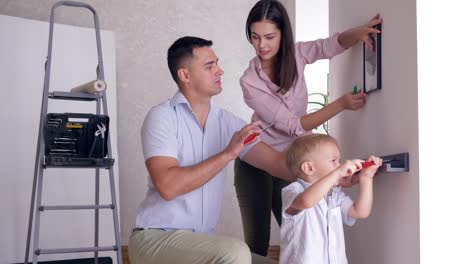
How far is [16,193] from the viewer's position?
4.04 metres

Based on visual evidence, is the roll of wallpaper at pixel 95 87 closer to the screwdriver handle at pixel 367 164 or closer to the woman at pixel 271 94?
the woman at pixel 271 94

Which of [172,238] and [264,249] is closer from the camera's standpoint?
[172,238]

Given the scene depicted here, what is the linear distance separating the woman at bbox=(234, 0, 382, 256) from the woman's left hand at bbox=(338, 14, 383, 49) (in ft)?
0.36

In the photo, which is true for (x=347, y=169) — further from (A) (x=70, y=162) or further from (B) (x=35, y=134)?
(B) (x=35, y=134)

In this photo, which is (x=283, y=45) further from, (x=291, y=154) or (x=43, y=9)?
(x=43, y=9)

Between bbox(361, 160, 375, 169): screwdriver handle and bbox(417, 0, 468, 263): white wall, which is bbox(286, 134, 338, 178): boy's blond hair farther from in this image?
bbox(417, 0, 468, 263): white wall

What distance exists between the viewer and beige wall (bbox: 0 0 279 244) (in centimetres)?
463

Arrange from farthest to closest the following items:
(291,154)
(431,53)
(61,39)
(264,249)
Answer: (61,39) → (264,249) → (291,154) → (431,53)

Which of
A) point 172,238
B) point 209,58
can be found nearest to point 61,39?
point 209,58

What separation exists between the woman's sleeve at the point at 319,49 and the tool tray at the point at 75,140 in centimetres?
130

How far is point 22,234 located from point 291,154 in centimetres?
242

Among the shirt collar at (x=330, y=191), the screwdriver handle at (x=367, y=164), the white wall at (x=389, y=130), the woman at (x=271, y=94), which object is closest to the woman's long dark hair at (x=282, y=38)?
the woman at (x=271, y=94)

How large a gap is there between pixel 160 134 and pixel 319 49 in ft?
2.59

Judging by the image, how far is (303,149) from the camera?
2.15 m
